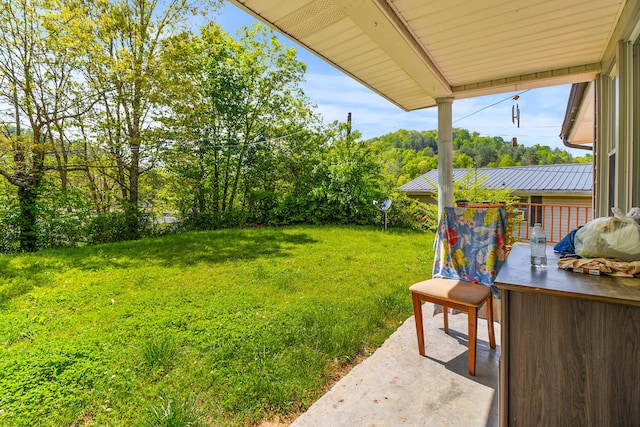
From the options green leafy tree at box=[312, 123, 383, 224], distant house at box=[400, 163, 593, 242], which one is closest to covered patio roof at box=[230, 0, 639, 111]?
green leafy tree at box=[312, 123, 383, 224]

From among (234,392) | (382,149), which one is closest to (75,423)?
(234,392)

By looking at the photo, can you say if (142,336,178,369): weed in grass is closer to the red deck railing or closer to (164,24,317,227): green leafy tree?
the red deck railing

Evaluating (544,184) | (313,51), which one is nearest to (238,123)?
(313,51)

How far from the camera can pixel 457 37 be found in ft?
7.39

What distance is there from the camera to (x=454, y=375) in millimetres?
1789

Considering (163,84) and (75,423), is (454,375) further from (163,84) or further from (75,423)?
(163,84)

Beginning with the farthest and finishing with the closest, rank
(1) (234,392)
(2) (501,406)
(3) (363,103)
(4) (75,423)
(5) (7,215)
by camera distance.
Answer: (3) (363,103)
(5) (7,215)
(1) (234,392)
(4) (75,423)
(2) (501,406)

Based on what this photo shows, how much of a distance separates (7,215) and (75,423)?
573 centimetres

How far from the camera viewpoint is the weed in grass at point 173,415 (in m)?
1.45

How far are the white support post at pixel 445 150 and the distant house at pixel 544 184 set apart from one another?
5005mm

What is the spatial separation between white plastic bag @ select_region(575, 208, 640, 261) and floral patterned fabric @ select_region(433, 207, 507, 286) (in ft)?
2.23

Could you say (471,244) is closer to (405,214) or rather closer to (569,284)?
(569,284)

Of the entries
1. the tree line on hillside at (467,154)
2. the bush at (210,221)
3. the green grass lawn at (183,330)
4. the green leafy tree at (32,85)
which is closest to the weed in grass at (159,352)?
the green grass lawn at (183,330)


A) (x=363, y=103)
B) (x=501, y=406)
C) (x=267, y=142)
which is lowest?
(x=501, y=406)
